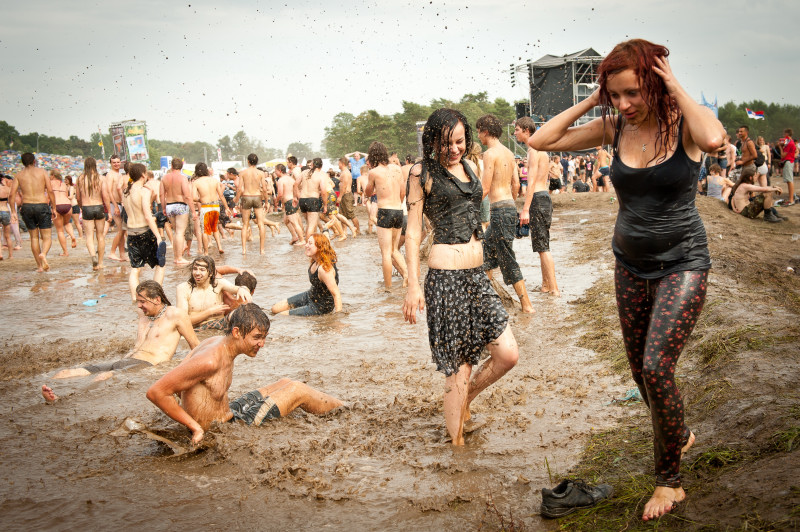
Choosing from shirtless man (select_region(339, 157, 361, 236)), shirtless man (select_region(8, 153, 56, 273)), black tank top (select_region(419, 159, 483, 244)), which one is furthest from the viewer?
shirtless man (select_region(339, 157, 361, 236))

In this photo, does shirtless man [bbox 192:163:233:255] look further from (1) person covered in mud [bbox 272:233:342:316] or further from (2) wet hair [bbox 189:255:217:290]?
(2) wet hair [bbox 189:255:217:290]

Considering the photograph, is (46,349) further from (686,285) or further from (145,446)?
(686,285)

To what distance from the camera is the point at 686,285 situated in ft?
8.89

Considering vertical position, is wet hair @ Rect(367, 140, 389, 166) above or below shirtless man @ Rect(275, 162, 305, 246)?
above

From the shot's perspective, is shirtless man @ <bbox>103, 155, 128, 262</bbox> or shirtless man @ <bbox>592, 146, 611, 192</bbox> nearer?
shirtless man @ <bbox>103, 155, 128, 262</bbox>

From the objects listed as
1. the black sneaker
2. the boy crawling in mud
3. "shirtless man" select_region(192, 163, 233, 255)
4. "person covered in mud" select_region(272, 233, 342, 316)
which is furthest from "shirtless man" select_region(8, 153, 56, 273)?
the black sneaker

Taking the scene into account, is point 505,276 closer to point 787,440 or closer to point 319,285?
point 319,285

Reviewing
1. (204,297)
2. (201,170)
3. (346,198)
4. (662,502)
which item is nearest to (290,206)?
(346,198)

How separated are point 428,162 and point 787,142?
18.1 meters

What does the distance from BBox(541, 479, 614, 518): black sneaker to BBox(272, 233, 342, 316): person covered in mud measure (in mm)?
5348

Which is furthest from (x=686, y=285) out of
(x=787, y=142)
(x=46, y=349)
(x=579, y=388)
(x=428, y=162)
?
(x=787, y=142)

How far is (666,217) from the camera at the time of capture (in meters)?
2.78

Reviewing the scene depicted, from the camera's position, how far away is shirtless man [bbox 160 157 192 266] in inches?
510

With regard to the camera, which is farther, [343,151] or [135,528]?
[343,151]
